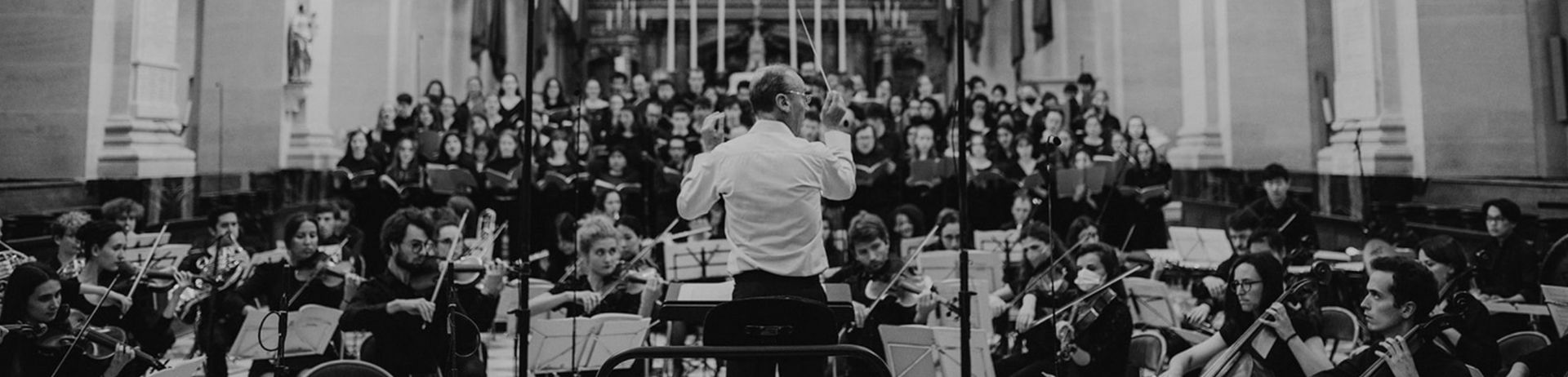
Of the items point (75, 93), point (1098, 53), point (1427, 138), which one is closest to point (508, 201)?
point (75, 93)

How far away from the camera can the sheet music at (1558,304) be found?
4918 mm

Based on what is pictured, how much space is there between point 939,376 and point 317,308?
295cm

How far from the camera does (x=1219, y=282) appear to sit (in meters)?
5.62

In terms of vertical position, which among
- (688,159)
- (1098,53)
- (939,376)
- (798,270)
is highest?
(1098,53)

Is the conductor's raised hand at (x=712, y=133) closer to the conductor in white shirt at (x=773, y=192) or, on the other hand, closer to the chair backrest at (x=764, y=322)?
the conductor in white shirt at (x=773, y=192)

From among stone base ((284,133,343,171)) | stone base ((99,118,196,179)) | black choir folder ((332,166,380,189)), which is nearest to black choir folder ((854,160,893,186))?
black choir folder ((332,166,380,189))

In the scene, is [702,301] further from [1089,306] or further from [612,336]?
[1089,306]

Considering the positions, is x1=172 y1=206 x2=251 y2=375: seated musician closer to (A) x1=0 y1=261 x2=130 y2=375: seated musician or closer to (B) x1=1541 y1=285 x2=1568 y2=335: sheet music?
(A) x1=0 y1=261 x2=130 y2=375: seated musician

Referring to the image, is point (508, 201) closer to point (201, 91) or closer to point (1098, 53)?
→ point (201, 91)

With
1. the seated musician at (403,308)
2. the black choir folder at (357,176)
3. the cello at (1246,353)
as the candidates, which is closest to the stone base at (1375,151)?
the cello at (1246,353)

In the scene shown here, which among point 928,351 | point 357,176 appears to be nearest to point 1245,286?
point 928,351

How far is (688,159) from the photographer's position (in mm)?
10242

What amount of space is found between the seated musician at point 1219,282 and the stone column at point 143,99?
786cm

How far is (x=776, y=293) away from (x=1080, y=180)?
645 cm
